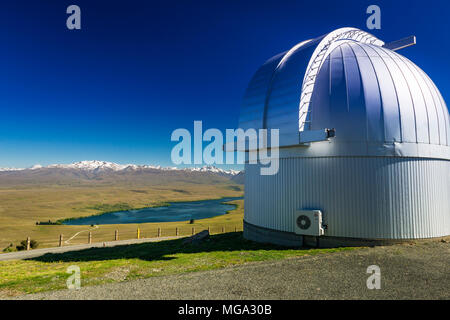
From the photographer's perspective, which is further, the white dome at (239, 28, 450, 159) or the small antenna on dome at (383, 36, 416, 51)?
the small antenna on dome at (383, 36, 416, 51)

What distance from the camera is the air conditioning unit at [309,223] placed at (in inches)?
444

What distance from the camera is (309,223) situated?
11.4 meters

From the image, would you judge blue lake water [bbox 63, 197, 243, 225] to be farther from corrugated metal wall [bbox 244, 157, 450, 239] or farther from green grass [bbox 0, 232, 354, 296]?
corrugated metal wall [bbox 244, 157, 450, 239]

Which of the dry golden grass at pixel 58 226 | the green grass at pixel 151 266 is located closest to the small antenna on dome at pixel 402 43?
the green grass at pixel 151 266

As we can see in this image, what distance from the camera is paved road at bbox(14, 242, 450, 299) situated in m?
6.30

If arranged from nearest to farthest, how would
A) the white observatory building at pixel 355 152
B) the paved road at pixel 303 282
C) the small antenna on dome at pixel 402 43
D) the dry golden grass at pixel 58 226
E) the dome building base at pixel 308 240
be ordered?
the paved road at pixel 303 282 → the dome building base at pixel 308 240 → the white observatory building at pixel 355 152 → the small antenna on dome at pixel 402 43 → the dry golden grass at pixel 58 226

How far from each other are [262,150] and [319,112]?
11.7ft

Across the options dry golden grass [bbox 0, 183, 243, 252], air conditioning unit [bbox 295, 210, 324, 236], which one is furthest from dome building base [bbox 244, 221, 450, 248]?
dry golden grass [bbox 0, 183, 243, 252]

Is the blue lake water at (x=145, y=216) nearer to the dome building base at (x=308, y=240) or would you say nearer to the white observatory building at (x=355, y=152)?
the dome building base at (x=308, y=240)

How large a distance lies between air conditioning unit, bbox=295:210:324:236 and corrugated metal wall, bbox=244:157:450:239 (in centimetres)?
38

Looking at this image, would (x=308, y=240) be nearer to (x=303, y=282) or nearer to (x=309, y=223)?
(x=309, y=223)

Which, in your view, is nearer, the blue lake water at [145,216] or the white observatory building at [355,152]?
the white observatory building at [355,152]

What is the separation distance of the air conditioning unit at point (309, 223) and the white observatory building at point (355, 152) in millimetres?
45

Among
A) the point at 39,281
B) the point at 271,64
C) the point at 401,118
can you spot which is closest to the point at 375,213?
the point at 401,118
